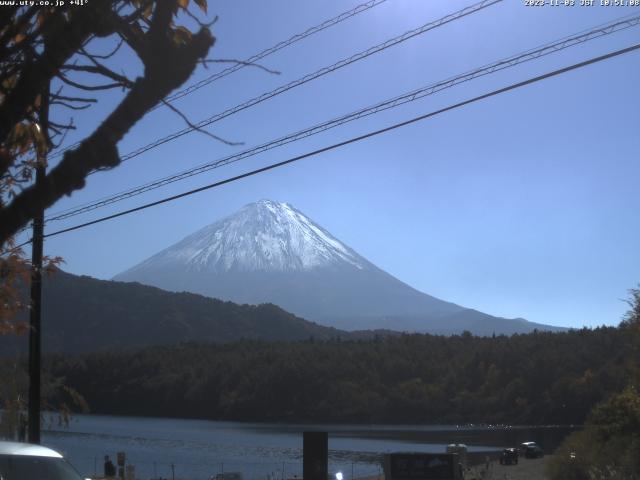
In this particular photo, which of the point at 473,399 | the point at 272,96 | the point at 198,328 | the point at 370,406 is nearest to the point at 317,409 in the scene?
the point at 370,406

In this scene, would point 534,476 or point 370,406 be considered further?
point 370,406

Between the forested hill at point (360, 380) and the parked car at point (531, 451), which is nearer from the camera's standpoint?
the parked car at point (531, 451)

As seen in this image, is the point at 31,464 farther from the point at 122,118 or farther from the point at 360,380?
the point at 360,380

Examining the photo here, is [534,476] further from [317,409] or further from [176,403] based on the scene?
[176,403]

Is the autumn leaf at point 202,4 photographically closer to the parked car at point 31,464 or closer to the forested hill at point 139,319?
the parked car at point 31,464

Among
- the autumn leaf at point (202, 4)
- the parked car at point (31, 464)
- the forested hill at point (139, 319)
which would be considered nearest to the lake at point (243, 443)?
the forested hill at point (139, 319)
